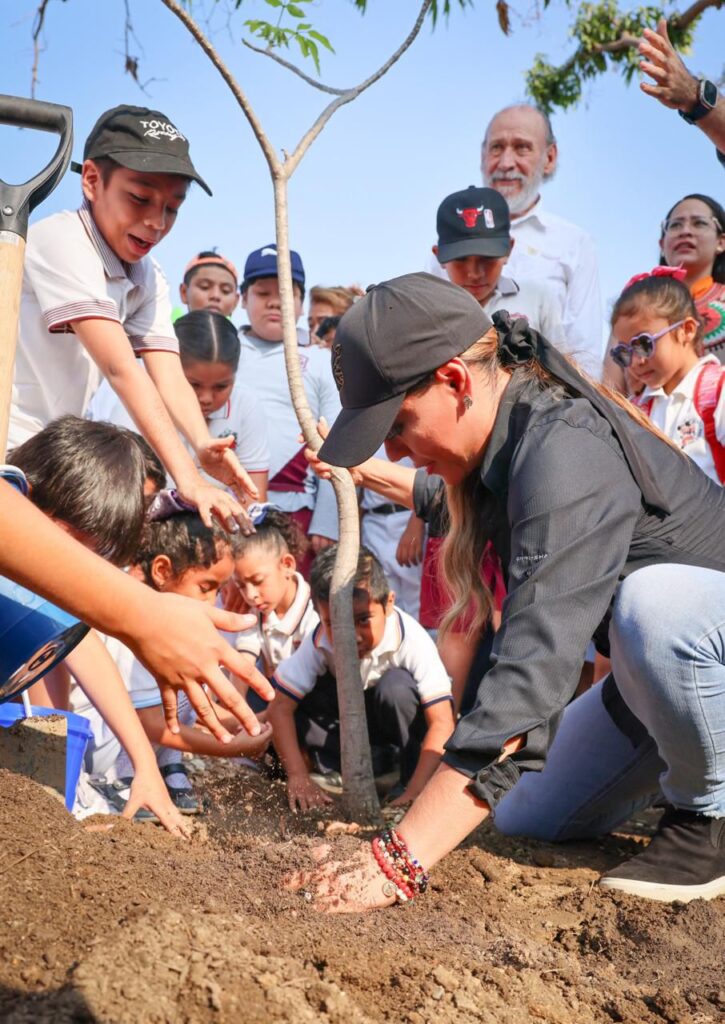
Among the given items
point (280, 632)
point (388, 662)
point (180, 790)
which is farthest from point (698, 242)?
point (180, 790)

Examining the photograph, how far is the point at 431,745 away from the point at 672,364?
1.96 m

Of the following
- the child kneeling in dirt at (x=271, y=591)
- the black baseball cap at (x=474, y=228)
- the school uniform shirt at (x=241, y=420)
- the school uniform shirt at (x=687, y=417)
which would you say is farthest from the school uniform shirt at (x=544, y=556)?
the school uniform shirt at (x=241, y=420)

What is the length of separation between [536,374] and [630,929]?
1378 mm

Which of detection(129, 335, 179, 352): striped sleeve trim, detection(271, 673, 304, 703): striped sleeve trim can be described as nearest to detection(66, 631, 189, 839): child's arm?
detection(271, 673, 304, 703): striped sleeve trim

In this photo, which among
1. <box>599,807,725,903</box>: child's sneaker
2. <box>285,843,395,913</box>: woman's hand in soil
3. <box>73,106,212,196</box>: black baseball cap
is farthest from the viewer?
<box>73,106,212,196</box>: black baseball cap

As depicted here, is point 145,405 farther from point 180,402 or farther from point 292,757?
point 292,757

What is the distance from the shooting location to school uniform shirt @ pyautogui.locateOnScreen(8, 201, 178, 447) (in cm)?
356

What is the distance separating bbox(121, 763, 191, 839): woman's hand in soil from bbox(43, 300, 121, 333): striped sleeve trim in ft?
4.99

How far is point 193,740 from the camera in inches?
147

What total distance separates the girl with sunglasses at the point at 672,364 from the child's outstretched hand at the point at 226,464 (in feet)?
5.74

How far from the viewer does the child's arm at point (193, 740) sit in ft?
12.2

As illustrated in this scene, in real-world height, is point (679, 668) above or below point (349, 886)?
above

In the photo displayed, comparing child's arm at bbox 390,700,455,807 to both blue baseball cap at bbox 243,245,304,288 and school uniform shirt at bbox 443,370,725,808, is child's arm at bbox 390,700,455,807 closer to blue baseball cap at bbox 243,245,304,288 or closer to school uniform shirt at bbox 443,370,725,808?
school uniform shirt at bbox 443,370,725,808

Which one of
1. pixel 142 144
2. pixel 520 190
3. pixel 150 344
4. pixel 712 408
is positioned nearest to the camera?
pixel 142 144
